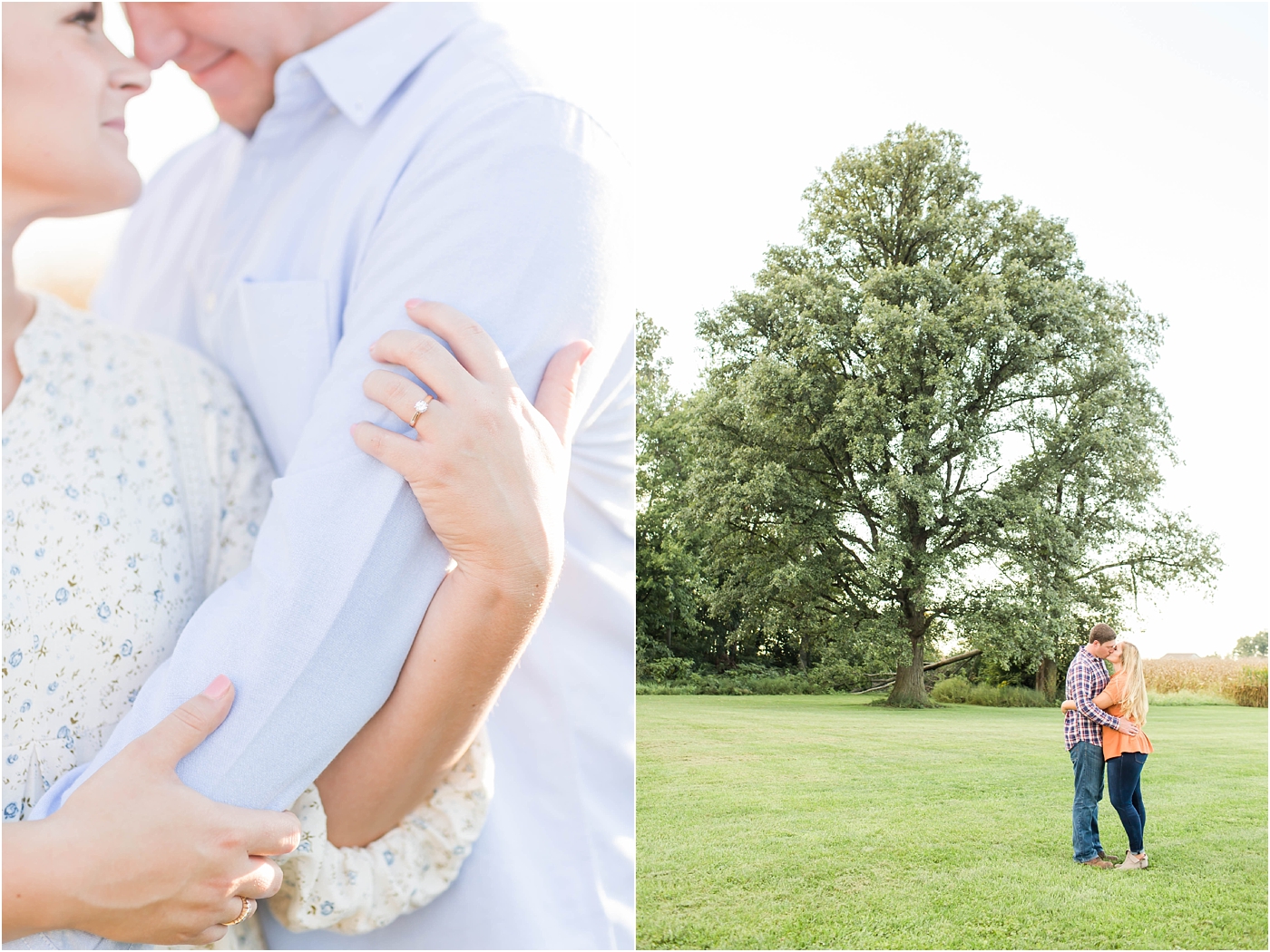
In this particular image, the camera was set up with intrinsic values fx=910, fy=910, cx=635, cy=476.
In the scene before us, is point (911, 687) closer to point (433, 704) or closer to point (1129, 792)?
point (1129, 792)

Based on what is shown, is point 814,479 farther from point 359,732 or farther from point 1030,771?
point 359,732

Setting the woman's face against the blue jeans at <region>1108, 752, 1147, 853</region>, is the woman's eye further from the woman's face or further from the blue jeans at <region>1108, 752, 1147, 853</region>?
the blue jeans at <region>1108, 752, 1147, 853</region>

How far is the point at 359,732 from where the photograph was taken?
0.70 metres

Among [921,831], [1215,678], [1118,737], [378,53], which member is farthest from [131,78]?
[921,831]

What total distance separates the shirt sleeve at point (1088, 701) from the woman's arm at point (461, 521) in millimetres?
2495

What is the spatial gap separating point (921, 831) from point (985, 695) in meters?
0.56

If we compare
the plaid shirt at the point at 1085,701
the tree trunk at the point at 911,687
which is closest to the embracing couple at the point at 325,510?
the plaid shirt at the point at 1085,701

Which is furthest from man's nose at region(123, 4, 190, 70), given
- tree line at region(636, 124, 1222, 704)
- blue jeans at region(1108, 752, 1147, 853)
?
blue jeans at region(1108, 752, 1147, 853)

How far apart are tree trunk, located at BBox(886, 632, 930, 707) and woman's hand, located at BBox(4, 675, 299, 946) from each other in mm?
2723

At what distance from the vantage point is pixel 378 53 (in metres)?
0.88

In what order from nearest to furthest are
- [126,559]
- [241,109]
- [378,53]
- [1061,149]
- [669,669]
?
[126,559] < [378,53] < [241,109] < [669,669] < [1061,149]

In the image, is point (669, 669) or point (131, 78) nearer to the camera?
point (131, 78)

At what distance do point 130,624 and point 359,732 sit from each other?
0.21 meters

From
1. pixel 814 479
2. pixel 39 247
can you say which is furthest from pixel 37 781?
pixel 814 479
